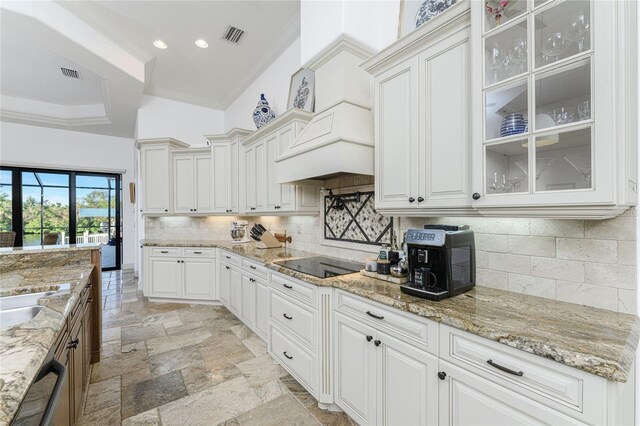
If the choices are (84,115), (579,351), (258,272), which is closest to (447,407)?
(579,351)

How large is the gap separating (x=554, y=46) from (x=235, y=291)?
11.9 feet

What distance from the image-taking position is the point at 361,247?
106 inches

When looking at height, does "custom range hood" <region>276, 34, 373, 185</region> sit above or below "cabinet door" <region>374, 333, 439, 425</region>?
above

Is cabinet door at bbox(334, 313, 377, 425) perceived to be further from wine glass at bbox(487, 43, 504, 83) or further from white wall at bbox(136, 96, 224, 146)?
white wall at bbox(136, 96, 224, 146)

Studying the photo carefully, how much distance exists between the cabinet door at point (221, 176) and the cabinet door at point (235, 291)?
120 cm

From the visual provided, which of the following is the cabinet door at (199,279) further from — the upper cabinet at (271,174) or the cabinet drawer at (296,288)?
the cabinet drawer at (296,288)

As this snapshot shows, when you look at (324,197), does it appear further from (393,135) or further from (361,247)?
(393,135)

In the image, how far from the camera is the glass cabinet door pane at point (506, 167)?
1367 mm

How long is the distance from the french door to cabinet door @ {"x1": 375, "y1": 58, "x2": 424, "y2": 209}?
6.45 meters

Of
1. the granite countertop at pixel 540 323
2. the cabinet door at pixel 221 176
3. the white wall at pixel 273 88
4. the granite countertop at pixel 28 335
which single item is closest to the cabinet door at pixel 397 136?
the granite countertop at pixel 540 323

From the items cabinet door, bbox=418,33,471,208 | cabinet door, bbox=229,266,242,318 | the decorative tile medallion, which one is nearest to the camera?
cabinet door, bbox=418,33,471,208

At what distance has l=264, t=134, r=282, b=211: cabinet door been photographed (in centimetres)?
332

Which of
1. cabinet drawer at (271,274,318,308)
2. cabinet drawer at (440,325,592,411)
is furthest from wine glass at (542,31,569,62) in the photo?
cabinet drawer at (271,274,318,308)

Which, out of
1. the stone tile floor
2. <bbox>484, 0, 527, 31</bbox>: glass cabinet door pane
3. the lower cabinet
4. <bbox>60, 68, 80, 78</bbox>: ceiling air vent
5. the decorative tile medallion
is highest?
<bbox>60, 68, 80, 78</bbox>: ceiling air vent
